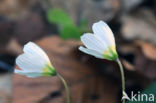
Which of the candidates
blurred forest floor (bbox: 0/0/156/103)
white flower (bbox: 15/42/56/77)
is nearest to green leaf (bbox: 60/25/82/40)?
blurred forest floor (bbox: 0/0/156/103)

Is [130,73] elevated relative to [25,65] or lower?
lower

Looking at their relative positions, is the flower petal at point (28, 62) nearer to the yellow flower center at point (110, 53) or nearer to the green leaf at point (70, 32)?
the yellow flower center at point (110, 53)

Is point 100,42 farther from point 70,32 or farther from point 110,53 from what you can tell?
point 70,32

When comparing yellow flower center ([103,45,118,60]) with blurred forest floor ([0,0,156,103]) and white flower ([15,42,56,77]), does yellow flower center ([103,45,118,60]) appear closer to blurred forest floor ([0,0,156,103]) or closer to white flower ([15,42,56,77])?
white flower ([15,42,56,77])

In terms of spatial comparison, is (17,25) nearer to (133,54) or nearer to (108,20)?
(108,20)

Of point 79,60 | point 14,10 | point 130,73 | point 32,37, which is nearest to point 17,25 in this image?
point 32,37

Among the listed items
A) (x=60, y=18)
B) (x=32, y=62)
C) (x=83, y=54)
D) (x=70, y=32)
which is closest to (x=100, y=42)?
(x=32, y=62)
